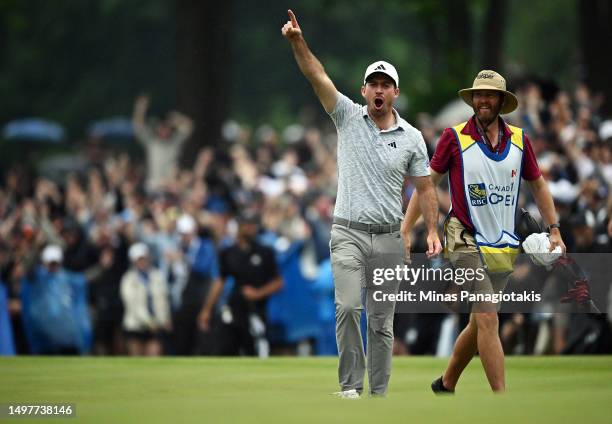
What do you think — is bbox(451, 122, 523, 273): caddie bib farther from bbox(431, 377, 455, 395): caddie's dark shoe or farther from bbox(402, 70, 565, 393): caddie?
bbox(431, 377, 455, 395): caddie's dark shoe

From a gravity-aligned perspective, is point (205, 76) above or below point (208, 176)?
above

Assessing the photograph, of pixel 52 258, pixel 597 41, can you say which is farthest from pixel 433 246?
pixel 597 41

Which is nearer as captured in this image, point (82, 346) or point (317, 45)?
point (82, 346)

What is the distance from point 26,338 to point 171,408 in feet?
37.9

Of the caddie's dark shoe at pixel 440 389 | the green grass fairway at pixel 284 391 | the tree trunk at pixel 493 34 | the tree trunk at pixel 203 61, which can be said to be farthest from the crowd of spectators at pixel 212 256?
the tree trunk at pixel 493 34

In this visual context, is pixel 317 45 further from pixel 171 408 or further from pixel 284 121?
pixel 171 408

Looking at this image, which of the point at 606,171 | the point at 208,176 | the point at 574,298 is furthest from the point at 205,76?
the point at 574,298

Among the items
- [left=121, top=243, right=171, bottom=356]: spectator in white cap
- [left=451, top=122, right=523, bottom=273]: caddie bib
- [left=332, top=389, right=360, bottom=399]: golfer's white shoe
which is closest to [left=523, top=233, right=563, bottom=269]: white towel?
[left=451, top=122, right=523, bottom=273]: caddie bib

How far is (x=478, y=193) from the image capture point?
1160cm

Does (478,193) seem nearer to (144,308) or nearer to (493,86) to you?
(493,86)

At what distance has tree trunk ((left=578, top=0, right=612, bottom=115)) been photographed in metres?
29.6

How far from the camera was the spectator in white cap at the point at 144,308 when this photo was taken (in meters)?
21.9

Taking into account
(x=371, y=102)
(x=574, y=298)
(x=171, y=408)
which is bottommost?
A: (x=171, y=408)

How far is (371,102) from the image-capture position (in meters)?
11.8
